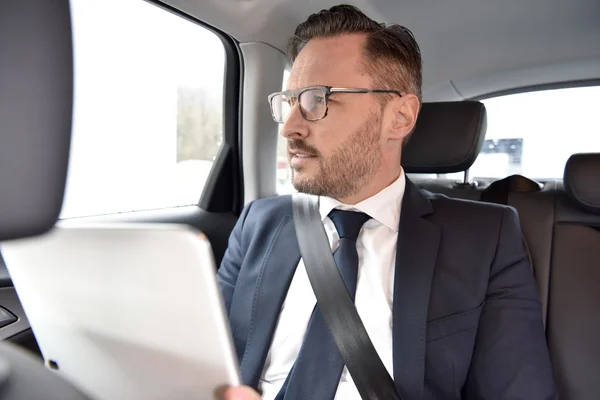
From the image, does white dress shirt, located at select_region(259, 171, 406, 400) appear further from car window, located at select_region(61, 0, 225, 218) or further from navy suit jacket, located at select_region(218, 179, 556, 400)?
car window, located at select_region(61, 0, 225, 218)

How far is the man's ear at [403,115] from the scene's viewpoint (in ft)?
4.52

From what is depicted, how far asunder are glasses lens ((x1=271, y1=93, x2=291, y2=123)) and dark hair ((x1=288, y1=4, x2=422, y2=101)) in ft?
0.58

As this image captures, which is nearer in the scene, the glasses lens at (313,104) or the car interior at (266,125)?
the glasses lens at (313,104)

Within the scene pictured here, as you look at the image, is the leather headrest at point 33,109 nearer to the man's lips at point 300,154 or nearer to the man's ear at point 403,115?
the man's lips at point 300,154

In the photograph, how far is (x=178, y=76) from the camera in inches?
68.7

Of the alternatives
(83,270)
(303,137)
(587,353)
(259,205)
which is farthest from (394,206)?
(83,270)

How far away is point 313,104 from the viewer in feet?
4.22

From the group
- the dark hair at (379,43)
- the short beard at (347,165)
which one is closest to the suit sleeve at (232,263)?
the short beard at (347,165)

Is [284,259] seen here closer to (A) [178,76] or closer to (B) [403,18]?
(A) [178,76]

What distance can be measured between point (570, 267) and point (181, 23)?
1.52 metres

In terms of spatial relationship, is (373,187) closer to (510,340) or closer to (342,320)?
(342,320)

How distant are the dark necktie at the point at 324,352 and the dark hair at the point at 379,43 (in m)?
0.43

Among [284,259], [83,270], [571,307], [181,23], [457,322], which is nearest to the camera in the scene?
[83,270]

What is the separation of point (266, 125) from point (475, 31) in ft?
3.28
